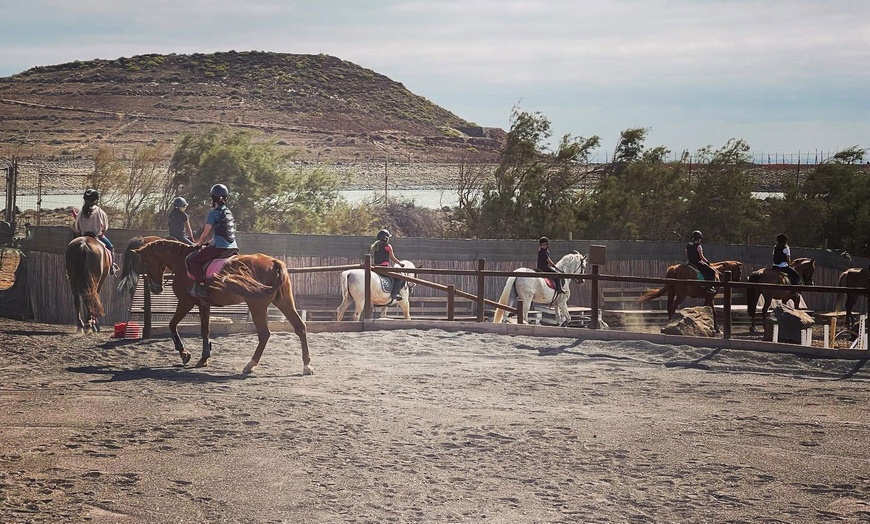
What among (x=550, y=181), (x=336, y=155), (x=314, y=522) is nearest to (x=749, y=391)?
(x=314, y=522)

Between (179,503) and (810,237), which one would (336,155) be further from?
(179,503)

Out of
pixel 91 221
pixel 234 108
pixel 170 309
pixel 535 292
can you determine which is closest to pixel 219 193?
pixel 91 221

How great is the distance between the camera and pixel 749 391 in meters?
14.0

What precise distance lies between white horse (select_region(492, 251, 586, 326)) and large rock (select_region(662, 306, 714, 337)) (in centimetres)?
213

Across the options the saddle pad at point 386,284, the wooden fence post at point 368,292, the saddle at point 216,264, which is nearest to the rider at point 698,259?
the saddle pad at point 386,284

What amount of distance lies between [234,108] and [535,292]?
85.3 m

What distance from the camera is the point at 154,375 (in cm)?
1415

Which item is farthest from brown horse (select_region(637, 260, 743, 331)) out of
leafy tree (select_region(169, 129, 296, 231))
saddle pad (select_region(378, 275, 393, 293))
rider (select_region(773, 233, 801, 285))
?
leafy tree (select_region(169, 129, 296, 231))

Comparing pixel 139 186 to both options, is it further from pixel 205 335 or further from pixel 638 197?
pixel 205 335

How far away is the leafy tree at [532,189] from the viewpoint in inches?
1571

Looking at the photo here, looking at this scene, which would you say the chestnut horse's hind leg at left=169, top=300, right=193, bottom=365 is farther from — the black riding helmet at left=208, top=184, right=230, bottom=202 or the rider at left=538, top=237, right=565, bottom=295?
the rider at left=538, top=237, right=565, bottom=295

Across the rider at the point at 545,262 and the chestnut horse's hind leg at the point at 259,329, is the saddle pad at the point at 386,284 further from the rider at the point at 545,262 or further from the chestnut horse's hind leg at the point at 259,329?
the chestnut horse's hind leg at the point at 259,329

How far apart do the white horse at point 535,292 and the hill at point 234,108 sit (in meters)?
66.7

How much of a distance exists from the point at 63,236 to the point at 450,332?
8823mm
